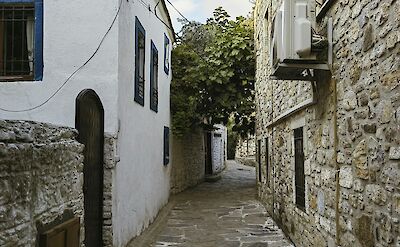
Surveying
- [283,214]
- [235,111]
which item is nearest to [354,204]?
[283,214]

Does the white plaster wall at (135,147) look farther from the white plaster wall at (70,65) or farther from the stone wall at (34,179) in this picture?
the stone wall at (34,179)

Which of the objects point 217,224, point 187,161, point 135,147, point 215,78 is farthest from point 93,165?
point 187,161

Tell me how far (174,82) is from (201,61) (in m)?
1.05

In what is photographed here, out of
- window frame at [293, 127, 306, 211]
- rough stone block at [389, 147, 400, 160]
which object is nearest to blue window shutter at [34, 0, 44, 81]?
window frame at [293, 127, 306, 211]

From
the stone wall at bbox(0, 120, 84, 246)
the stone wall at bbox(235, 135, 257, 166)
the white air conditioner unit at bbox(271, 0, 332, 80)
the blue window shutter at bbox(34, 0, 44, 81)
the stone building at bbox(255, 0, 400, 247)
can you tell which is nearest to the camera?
the stone wall at bbox(0, 120, 84, 246)

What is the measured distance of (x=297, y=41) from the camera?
3.86m

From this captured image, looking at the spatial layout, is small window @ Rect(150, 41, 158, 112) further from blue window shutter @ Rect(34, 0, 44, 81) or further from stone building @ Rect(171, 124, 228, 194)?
stone building @ Rect(171, 124, 228, 194)

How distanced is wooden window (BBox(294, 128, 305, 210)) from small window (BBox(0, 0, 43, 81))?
12.4 feet

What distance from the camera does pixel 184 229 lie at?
7730 millimetres

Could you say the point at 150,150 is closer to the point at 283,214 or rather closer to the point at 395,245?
the point at 283,214

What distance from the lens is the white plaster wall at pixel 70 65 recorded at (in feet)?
17.3

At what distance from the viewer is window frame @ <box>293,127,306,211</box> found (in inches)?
217

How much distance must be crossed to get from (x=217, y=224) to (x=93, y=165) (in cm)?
392

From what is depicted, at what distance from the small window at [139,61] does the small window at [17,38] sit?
158cm
